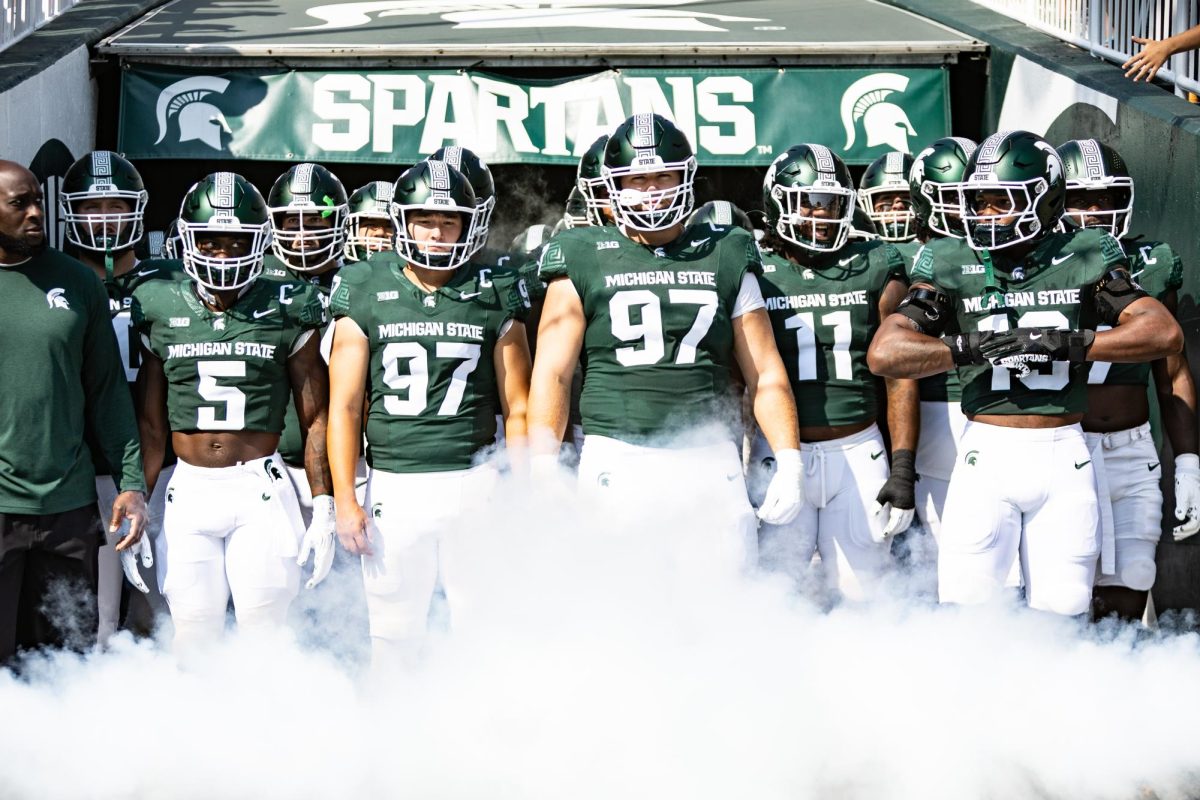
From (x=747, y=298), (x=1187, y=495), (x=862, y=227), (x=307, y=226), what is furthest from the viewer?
(x=862, y=227)

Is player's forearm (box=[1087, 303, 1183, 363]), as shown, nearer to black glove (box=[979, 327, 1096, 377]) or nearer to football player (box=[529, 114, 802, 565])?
black glove (box=[979, 327, 1096, 377])

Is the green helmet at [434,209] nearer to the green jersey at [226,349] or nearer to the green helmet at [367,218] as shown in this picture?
the green jersey at [226,349]

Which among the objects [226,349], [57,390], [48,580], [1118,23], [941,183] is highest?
[1118,23]

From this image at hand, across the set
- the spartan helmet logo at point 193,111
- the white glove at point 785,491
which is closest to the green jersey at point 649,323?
the white glove at point 785,491

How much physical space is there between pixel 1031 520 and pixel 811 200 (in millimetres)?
1314

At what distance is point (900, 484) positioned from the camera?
16.6 feet

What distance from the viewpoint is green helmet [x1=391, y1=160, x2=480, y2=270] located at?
4.92 metres

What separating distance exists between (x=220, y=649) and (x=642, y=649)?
4.71 feet

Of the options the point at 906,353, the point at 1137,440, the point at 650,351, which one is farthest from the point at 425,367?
the point at 1137,440

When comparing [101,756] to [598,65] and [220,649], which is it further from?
[598,65]

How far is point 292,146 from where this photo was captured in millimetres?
8617

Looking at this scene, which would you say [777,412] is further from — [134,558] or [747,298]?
[134,558]

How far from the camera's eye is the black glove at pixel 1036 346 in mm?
4555

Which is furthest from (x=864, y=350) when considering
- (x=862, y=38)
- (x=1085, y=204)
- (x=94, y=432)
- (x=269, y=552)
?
(x=862, y=38)
